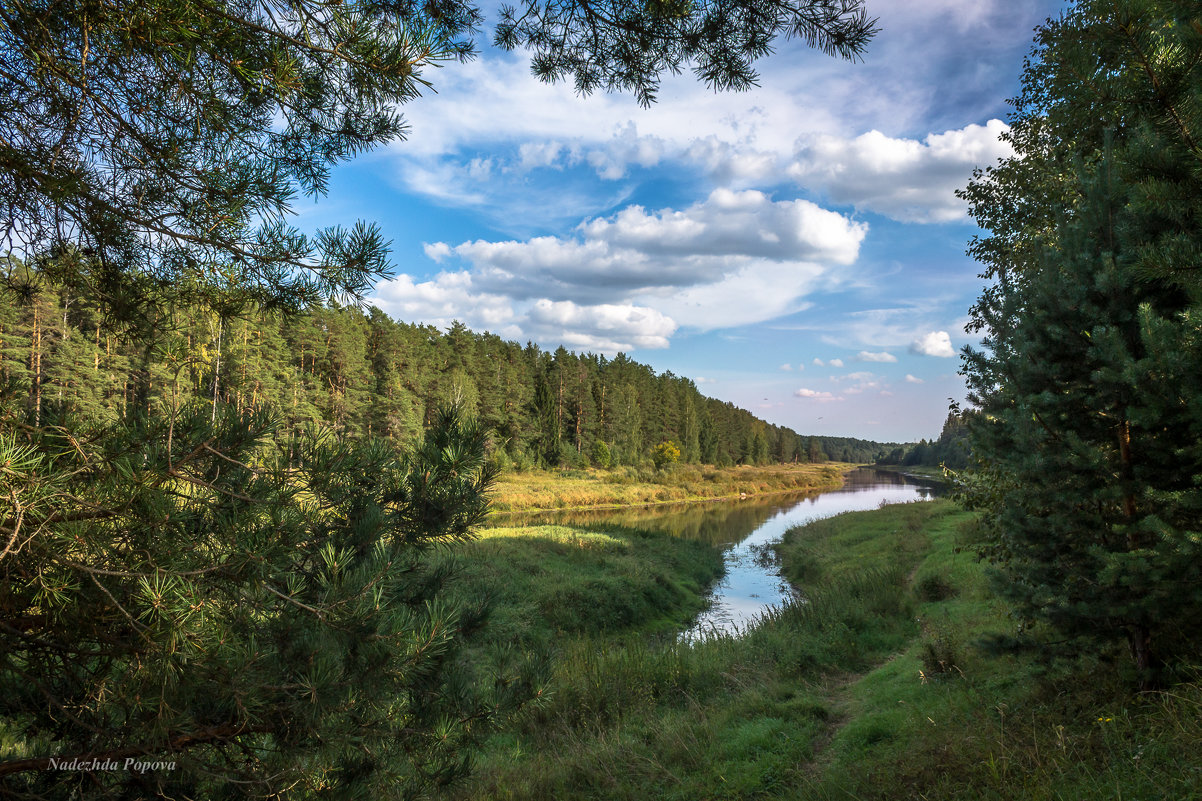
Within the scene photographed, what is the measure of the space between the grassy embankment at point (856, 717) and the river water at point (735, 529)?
3203mm

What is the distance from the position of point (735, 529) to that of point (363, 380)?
2802 cm

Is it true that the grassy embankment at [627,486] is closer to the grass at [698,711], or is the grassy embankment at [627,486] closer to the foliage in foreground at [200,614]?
the grass at [698,711]

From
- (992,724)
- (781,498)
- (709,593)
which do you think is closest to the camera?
(992,724)

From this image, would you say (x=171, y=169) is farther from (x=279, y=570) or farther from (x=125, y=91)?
(x=279, y=570)

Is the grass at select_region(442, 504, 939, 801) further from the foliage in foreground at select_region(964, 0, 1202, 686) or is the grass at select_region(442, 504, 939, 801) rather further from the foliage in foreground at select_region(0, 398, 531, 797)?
the foliage in foreground at select_region(964, 0, 1202, 686)

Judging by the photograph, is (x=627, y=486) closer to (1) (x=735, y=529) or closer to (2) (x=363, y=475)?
(1) (x=735, y=529)

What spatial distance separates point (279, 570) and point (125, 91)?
2166mm

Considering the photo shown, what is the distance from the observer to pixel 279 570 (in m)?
1.95

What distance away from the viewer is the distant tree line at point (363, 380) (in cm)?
234

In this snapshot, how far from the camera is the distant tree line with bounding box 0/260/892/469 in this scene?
234 cm

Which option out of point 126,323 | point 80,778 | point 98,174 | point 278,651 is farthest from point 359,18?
point 80,778

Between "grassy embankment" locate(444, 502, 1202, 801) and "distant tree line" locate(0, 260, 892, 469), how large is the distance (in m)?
2.37

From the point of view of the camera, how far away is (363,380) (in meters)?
42.3

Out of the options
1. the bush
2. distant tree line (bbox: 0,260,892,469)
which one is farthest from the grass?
the bush
